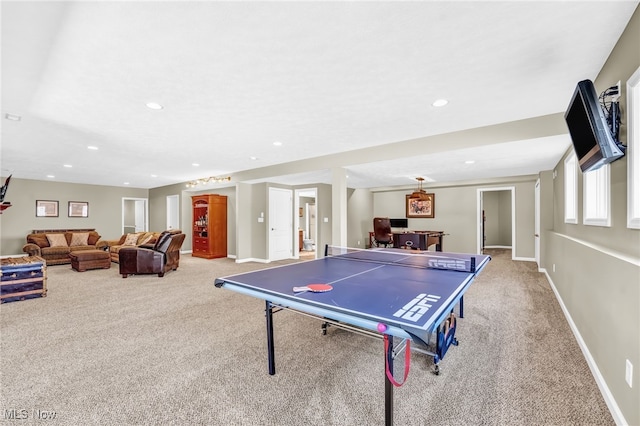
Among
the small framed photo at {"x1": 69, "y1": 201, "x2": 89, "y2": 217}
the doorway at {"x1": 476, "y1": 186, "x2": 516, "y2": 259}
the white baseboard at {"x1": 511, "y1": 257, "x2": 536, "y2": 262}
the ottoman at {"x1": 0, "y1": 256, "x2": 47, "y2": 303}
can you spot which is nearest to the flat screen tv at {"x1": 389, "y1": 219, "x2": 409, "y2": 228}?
the white baseboard at {"x1": 511, "y1": 257, "x2": 536, "y2": 262}

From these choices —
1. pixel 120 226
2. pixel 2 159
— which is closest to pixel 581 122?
pixel 2 159

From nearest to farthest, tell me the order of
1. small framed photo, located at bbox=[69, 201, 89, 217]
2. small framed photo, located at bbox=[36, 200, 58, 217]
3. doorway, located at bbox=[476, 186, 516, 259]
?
small framed photo, located at bbox=[36, 200, 58, 217], small framed photo, located at bbox=[69, 201, 89, 217], doorway, located at bbox=[476, 186, 516, 259]

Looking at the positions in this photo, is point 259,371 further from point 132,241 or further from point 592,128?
point 132,241

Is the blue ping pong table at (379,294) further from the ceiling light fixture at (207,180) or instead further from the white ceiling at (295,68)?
the ceiling light fixture at (207,180)

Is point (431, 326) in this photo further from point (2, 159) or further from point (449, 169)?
point (2, 159)

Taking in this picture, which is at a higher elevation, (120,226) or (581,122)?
Result: (581,122)

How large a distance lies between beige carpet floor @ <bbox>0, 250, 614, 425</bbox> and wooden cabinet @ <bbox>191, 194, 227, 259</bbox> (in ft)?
14.9

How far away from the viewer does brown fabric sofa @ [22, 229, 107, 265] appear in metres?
6.99

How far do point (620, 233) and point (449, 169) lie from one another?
3.97 metres

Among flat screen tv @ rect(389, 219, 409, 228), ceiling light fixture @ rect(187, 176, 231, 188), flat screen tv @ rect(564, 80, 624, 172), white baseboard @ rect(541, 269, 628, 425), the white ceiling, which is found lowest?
white baseboard @ rect(541, 269, 628, 425)

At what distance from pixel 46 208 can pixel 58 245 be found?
214cm

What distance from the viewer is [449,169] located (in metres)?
5.73

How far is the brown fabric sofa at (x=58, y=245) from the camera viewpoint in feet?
22.9

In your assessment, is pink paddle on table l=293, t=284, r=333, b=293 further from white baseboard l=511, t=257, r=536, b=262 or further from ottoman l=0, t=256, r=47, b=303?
white baseboard l=511, t=257, r=536, b=262
